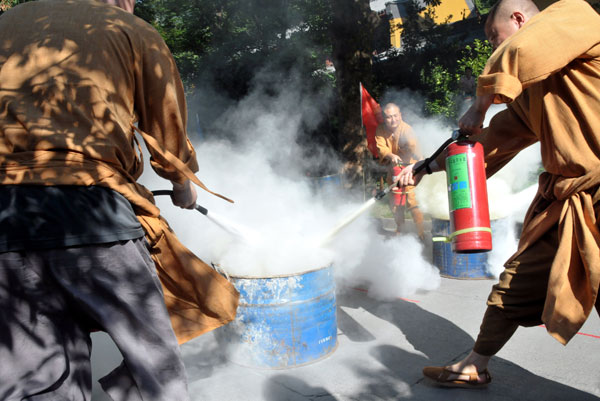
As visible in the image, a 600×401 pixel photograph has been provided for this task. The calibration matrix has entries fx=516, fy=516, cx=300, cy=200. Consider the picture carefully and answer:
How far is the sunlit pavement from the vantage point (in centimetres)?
288

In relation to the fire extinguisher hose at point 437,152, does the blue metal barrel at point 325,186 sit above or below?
below

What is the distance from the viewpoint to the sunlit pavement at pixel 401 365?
2.88 metres

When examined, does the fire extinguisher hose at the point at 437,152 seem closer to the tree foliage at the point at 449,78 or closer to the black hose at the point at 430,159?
the black hose at the point at 430,159

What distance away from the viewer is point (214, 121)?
37.9 feet

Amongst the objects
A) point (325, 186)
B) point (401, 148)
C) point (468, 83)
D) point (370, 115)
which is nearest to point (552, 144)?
point (401, 148)

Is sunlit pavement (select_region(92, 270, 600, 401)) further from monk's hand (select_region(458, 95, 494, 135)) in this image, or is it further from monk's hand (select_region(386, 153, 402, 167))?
monk's hand (select_region(386, 153, 402, 167))

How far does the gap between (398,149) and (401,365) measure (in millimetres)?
3558

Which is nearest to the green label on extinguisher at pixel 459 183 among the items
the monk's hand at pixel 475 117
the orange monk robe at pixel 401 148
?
the monk's hand at pixel 475 117

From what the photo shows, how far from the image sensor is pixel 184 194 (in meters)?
2.06

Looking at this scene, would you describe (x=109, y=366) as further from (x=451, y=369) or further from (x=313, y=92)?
(x=313, y=92)

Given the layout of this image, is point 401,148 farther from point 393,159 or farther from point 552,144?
point 552,144

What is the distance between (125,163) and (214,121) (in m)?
10.0

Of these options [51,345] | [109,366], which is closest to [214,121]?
[109,366]

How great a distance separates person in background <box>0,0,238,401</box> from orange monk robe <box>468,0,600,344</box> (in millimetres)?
1340
